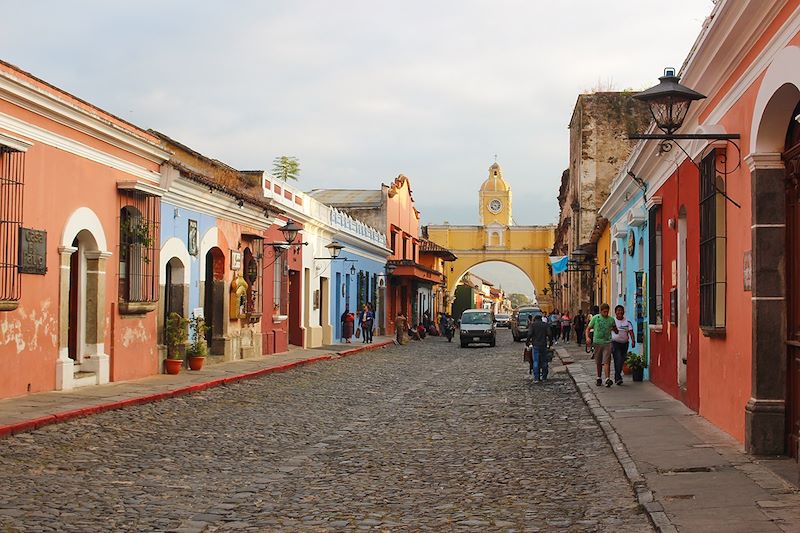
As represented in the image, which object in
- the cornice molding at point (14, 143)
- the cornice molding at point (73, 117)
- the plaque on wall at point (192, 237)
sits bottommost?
the plaque on wall at point (192, 237)

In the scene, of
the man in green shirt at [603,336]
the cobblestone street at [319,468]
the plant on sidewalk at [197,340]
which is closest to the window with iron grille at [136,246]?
the plant on sidewalk at [197,340]

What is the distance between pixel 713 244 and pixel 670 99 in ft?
5.74

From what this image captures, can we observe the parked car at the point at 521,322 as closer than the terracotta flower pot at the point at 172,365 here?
No

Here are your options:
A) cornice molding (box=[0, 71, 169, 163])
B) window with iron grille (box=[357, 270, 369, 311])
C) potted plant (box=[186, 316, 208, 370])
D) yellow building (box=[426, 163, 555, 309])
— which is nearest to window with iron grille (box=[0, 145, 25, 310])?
cornice molding (box=[0, 71, 169, 163])

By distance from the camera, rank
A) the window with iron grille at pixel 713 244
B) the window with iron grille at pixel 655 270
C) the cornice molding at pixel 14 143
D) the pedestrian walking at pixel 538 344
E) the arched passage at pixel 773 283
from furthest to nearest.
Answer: the pedestrian walking at pixel 538 344, the window with iron grille at pixel 655 270, the cornice molding at pixel 14 143, the window with iron grille at pixel 713 244, the arched passage at pixel 773 283

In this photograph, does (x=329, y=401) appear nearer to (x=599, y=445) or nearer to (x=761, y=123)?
(x=599, y=445)

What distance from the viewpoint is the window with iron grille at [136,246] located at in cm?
1534

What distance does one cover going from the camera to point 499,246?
75.6 meters

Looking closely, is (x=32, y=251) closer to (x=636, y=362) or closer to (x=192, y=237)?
(x=192, y=237)

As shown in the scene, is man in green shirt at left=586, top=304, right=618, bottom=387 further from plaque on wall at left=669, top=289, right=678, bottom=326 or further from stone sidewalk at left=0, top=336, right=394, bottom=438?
stone sidewalk at left=0, top=336, right=394, bottom=438

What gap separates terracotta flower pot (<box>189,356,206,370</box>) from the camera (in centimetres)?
1777

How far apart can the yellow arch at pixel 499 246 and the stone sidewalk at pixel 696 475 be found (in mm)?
63173

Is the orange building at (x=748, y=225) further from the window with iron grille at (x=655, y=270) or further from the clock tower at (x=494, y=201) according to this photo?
the clock tower at (x=494, y=201)

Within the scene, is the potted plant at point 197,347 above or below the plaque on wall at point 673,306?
below
